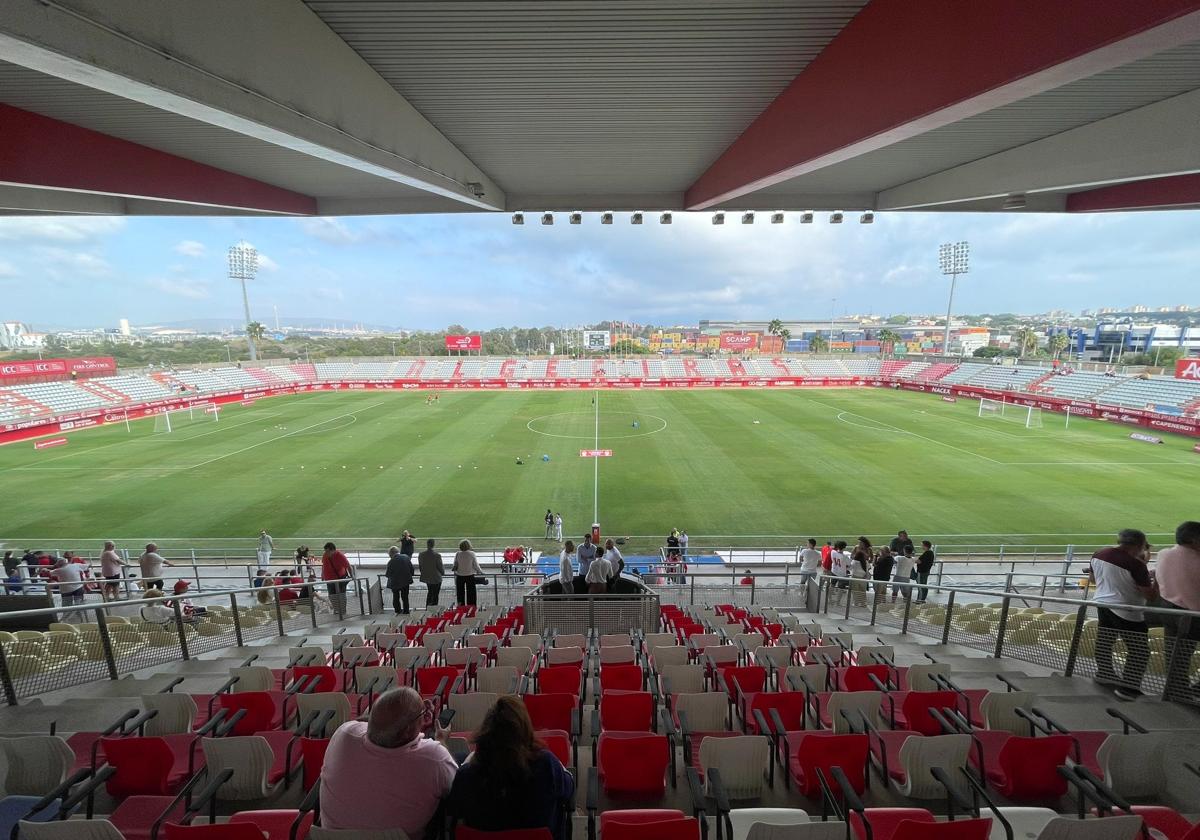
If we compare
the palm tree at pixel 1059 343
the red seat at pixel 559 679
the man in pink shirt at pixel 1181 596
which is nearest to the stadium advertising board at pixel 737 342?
the palm tree at pixel 1059 343

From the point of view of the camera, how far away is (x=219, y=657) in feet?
21.7

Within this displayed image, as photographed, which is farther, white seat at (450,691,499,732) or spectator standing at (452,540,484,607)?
spectator standing at (452,540,484,607)

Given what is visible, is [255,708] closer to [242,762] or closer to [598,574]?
[242,762]

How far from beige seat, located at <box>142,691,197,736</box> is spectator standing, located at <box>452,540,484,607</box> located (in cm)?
511

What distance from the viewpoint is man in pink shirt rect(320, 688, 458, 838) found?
234 centimetres

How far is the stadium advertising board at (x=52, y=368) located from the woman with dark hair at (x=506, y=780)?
196ft

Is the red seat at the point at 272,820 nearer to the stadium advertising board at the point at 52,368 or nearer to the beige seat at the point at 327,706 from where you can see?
the beige seat at the point at 327,706

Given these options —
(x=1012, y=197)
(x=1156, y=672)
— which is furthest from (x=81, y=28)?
(x=1012, y=197)

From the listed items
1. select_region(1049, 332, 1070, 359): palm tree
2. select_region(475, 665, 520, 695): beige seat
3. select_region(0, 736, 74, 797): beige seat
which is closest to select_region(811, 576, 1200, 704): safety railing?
select_region(475, 665, 520, 695): beige seat

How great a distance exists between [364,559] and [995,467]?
26345 mm

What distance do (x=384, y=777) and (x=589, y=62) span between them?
6028mm

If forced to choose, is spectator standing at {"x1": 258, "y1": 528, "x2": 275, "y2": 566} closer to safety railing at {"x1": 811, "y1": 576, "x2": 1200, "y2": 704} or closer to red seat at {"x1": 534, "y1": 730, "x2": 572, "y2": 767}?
red seat at {"x1": 534, "y1": 730, "x2": 572, "y2": 767}

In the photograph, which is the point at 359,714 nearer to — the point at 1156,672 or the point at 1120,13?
the point at 1120,13

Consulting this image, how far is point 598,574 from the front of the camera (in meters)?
8.52
